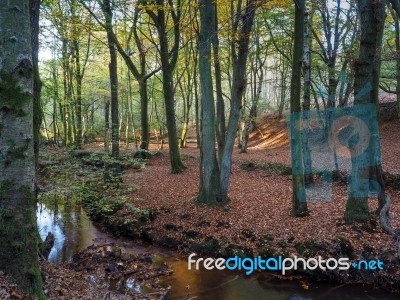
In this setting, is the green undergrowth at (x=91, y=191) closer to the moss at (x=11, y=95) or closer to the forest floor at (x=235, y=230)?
the forest floor at (x=235, y=230)

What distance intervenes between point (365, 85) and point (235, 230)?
4.39 metres

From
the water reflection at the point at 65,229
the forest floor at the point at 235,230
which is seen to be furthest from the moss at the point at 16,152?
the water reflection at the point at 65,229

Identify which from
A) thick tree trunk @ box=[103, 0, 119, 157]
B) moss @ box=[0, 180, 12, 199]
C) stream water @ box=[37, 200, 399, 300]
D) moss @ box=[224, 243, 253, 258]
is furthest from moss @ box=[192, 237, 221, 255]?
A: moss @ box=[0, 180, 12, 199]

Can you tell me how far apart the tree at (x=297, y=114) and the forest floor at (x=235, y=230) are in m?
0.46

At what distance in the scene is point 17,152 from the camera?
2768mm

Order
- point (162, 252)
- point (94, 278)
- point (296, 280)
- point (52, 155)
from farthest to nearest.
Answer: point (52, 155) < point (162, 252) < point (296, 280) < point (94, 278)

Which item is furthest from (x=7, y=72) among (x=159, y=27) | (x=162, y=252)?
(x=159, y=27)

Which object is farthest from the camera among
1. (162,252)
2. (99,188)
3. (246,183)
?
(246,183)

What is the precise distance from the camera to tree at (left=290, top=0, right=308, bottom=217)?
7.21m

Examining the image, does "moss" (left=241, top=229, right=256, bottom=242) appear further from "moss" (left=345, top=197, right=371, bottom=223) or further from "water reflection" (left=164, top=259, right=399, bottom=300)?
"moss" (left=345, top=197, right=371, bottom=223)

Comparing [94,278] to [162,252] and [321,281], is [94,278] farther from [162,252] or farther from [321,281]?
[321,281]

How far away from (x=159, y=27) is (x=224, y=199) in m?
8.03

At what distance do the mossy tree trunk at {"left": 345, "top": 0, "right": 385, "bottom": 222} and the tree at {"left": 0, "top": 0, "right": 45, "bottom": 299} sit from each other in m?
6.33

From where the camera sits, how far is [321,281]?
6.03 meters
